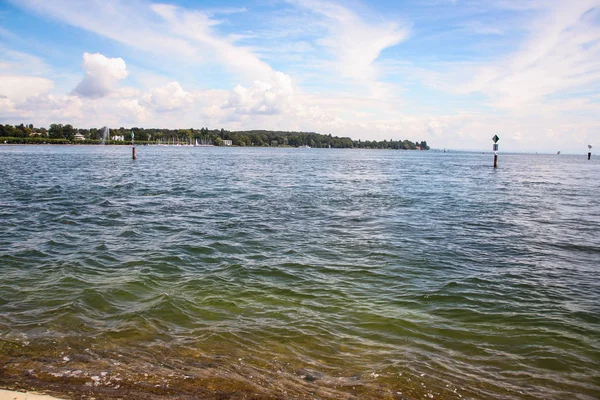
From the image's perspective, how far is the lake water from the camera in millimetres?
6270

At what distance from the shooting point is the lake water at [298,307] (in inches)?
247

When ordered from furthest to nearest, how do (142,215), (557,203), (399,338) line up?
(557,203) < (142,215) < (399,338)

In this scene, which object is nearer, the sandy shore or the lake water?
the sandy shore

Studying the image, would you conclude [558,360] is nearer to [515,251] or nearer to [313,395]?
[313,395]

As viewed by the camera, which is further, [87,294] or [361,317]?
[87,294]

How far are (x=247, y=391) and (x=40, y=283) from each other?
744 cm

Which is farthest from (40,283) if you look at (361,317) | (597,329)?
(597,329)

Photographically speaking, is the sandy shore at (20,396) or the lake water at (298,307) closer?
the sandy shore at (20,396)

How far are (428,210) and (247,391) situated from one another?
786 inches

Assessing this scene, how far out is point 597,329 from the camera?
839 cm

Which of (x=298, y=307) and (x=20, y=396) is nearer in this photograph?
(x=20, y=396)

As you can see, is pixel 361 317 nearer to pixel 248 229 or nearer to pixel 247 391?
pixel 247 391

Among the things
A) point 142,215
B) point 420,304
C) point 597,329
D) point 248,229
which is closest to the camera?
point 597,329

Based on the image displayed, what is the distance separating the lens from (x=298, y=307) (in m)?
9.23
